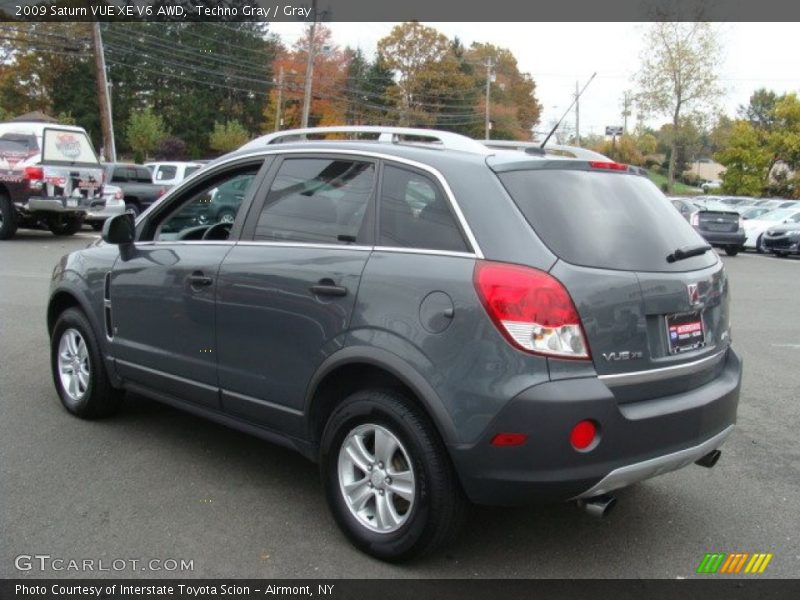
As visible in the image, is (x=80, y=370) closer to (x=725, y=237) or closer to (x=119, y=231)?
(x=119, y=231)

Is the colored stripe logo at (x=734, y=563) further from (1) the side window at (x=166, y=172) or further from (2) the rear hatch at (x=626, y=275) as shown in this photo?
(1) the side window at (x=166, y=172)

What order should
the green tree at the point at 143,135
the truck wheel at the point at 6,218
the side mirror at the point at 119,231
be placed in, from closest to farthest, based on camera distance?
the side mirror at the point at 119,231, the truck wheel at the point at 6,218, the green tree at the point at 143,135

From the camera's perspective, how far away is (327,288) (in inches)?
136

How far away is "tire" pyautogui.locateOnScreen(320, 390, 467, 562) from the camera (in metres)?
3.10

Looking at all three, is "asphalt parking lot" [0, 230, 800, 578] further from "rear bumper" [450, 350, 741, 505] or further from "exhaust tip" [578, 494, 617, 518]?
"rear bumper" [450, 350, 741, 505]

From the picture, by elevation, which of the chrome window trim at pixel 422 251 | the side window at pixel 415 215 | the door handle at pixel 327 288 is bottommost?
the door handle at pixel 327 288

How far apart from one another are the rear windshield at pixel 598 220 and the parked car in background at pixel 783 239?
21.0m

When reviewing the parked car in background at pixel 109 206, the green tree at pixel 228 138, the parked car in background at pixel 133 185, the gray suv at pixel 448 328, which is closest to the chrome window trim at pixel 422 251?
the gray suv at pixel 448 328

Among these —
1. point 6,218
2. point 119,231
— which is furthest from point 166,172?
point 119,231

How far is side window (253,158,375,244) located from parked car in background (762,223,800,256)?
2176cm

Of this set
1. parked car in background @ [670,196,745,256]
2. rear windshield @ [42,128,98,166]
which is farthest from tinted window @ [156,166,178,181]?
parked car in background @ [670,196,745,256]

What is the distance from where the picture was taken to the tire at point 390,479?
3.10 meters

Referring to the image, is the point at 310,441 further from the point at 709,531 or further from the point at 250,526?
the point at 709,531

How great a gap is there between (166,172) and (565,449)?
23289mm
